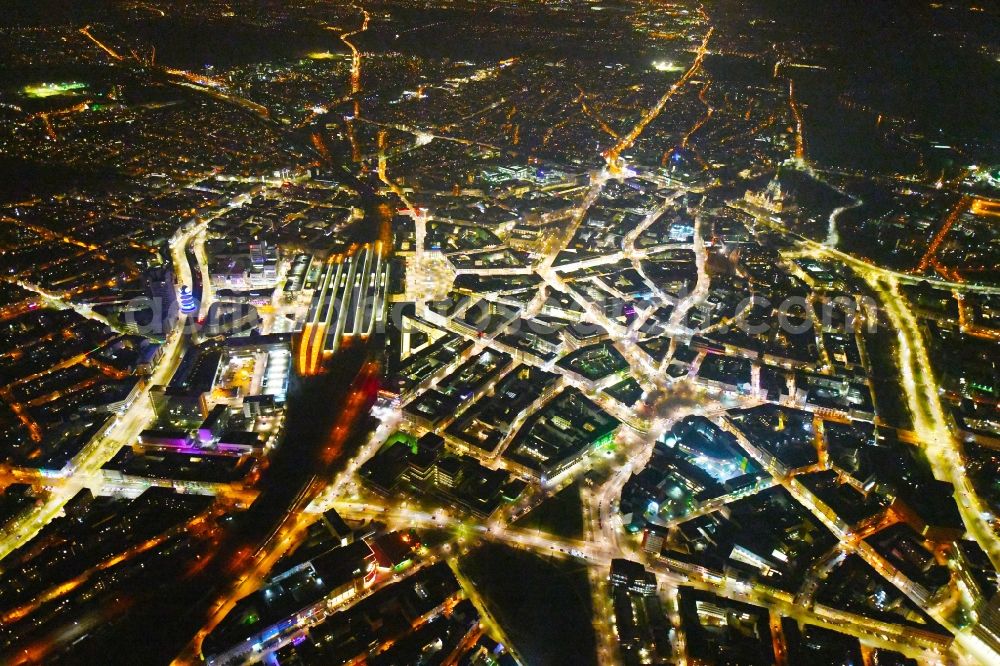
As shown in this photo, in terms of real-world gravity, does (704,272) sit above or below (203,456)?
above

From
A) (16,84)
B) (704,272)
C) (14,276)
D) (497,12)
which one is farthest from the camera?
(497,12)

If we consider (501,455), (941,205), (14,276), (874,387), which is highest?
(941,205)

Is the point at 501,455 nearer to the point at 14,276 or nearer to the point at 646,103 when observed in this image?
the point at 14,276

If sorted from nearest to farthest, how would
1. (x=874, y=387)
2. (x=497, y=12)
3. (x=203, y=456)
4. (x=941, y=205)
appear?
(x=203, y=456) < (x=874, y=387) < (x=941, y=205) < (x=497, y=12)

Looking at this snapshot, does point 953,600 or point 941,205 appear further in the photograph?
point 941,205

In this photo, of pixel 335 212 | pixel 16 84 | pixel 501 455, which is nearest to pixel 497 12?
pixel 16 84

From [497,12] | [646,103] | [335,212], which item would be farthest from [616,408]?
[497,12]

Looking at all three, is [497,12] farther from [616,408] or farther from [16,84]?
[616,408]
